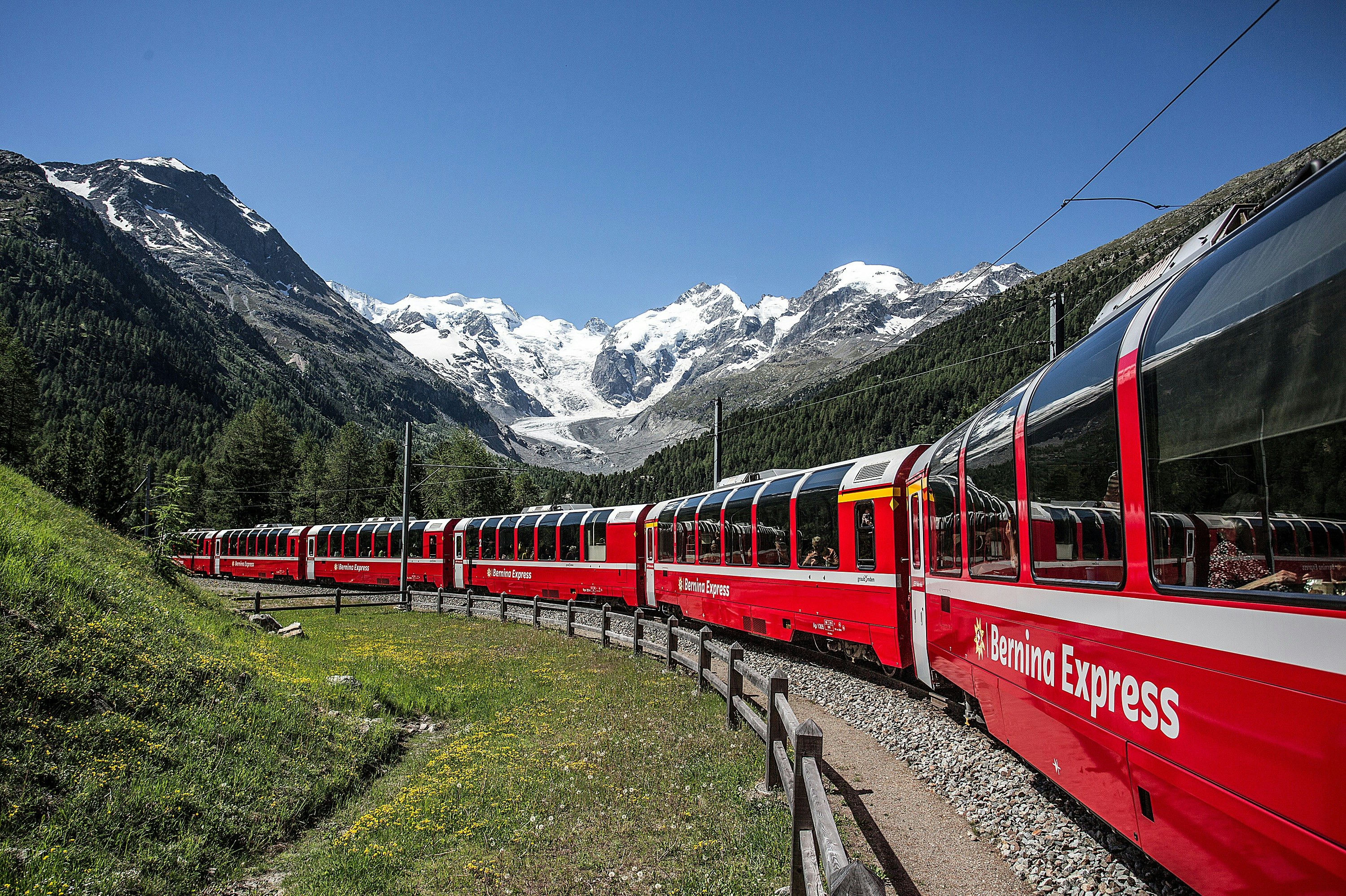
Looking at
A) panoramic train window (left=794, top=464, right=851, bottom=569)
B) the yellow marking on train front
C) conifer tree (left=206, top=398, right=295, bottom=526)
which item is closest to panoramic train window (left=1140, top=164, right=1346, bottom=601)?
the yellow marking on train front

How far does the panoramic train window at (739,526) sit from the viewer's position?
53.2ft

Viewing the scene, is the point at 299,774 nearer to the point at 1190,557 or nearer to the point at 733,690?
the point at 733,690

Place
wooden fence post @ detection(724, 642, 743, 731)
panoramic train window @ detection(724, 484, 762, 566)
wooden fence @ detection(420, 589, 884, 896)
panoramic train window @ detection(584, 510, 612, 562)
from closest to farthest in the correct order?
wooden fence @ detection(420, 589, 884, 896), wooden fence post @ detection(724, 642, 743, 731), panoramic train window @ detection(724, 484, 762, 566), panoramic train window @ detection(584, 510, 612, 562)

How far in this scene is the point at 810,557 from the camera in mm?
13711

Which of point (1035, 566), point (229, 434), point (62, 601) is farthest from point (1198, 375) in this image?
point (229, 434)

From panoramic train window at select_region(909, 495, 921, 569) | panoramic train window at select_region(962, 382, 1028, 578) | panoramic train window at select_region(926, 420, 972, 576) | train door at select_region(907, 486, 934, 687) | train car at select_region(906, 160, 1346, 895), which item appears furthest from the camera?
panoramic train window at select_region(909, 495, 921, 569)

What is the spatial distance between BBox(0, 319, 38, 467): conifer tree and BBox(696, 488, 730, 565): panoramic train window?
57874 mm

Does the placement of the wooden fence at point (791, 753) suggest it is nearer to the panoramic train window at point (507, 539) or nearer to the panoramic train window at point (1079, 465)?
the panoramic train window at point (1079, 465)

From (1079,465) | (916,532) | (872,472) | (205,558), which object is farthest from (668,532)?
(205,558)

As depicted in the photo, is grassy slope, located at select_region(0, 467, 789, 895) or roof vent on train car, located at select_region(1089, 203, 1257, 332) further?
grassy slope, located at select_region(0, 467, 789, 895)

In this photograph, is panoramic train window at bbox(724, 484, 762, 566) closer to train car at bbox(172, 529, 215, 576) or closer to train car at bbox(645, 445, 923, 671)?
train car at bbox(645, 445, 923, 671)

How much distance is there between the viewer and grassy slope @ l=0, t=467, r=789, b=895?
535 cm

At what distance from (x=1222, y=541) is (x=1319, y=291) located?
114cm

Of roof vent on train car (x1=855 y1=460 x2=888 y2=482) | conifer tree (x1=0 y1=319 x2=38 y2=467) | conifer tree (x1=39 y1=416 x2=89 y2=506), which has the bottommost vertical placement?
roof vent on train car (x1=855 y1=460 x2=888 y2=482)
